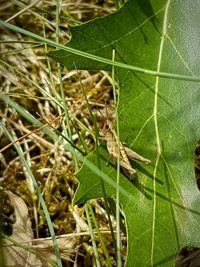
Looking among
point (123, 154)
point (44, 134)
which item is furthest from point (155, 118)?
point (44, 134)

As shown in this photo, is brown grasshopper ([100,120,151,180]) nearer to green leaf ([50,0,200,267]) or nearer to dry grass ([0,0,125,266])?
green leaf ([50,0,200,267])

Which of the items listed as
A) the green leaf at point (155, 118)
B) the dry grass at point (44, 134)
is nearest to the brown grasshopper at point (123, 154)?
the green leaf at point (155, 118)

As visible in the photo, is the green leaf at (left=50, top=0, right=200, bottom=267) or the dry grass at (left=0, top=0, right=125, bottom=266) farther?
the dry grass at (left=0, top=0, right=125, bottom=266)

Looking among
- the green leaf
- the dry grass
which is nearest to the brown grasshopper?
the green leaf

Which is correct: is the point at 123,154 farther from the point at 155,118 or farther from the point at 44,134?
the point at 44,134

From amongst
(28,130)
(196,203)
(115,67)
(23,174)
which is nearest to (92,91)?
(28,130)

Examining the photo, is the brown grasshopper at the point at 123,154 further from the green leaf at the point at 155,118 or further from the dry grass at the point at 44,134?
the dry grass at the point at 44,134
